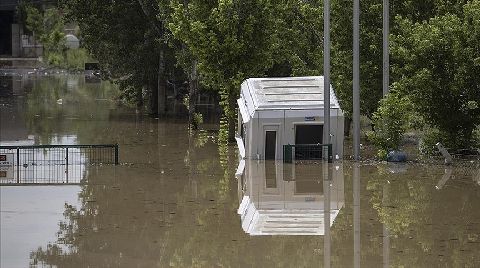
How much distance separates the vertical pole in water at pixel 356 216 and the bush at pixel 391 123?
200 centimetres

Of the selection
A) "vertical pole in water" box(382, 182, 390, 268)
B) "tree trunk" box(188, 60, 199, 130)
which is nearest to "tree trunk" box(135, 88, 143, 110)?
"tree trunk" box(188, 60, 199, 130)

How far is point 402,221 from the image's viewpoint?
2647cm

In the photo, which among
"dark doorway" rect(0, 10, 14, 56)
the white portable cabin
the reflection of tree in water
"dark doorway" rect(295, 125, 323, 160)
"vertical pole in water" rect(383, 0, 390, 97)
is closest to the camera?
the white portable cabin

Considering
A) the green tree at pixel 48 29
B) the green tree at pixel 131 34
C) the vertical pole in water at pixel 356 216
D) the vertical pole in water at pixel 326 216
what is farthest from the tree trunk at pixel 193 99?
the green tree at pixel 48 29

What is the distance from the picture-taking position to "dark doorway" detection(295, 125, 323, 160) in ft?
128

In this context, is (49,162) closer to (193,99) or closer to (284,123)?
(284,123)

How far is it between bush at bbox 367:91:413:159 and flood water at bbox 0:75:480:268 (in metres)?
1.70

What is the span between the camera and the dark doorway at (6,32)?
5709 inches

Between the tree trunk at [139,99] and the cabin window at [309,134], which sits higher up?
the tree trunk at [139,99]

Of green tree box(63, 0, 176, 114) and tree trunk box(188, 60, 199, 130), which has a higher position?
green tree box(63, 0, 176, 114)

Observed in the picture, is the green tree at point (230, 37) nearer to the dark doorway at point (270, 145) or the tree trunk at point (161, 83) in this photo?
the dark doorway at point (270, 145)

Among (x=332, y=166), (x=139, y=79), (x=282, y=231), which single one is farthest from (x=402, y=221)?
(x=139, y=79)

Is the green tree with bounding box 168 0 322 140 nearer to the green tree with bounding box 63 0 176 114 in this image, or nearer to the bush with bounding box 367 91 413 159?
the bush with bounding box 367 91 413 159

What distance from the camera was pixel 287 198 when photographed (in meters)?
30.2
